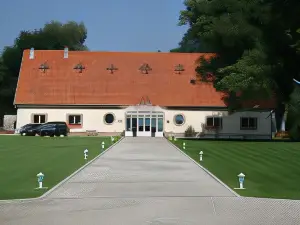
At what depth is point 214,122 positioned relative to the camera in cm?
5116

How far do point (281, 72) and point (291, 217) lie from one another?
1238 inches

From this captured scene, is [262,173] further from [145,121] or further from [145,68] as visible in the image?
[145,68]

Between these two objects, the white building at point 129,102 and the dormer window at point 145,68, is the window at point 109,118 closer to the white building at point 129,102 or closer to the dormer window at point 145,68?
the white building at point 129,102

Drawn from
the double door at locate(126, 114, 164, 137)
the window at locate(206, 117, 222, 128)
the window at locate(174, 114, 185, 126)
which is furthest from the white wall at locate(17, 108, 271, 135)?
the double door at locate(126, 114, 164, 137)

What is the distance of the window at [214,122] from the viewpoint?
51112mm

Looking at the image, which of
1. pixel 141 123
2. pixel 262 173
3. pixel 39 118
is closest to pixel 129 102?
pixel 141 123

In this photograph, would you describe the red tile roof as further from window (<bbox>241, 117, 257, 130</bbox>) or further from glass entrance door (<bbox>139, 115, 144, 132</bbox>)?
window (<bbox>241, 117, 257, 130</bbox>)

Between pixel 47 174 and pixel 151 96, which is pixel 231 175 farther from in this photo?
pixel 151 96

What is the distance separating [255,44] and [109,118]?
18.0 m

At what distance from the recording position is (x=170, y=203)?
1102 centimetres

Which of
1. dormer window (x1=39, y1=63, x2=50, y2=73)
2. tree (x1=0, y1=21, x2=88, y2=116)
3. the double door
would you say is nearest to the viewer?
the double door

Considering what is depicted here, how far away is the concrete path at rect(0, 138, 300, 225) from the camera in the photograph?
937cm

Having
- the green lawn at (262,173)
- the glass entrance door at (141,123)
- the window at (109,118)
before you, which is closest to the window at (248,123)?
the glass entrance door at (141,123)

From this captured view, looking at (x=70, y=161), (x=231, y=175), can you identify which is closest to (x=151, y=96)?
(x=70, y=161)
